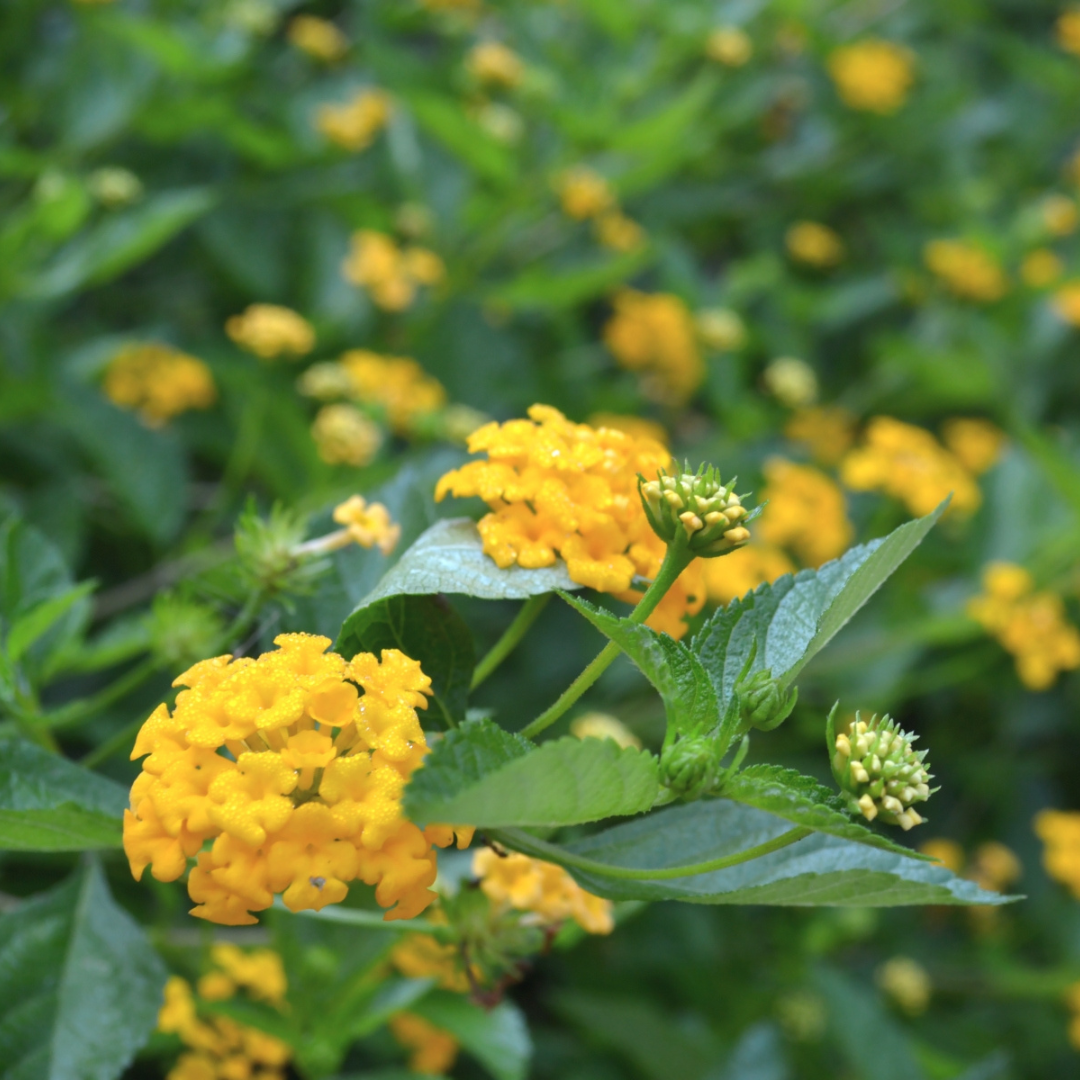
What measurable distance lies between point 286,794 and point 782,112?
2.48m

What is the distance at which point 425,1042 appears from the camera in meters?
1.46

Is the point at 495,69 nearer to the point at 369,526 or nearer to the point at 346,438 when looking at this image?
the point at 346,438

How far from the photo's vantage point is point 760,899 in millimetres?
703

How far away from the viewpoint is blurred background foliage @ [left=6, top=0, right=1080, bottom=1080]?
167 centimetres

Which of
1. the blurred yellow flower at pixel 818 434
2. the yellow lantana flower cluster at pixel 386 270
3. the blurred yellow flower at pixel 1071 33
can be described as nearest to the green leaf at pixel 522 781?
A: the yellow lantana flower cluster at pixel 386 270

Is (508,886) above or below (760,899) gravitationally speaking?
below

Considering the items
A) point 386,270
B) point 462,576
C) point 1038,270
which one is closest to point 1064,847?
point 1038,270

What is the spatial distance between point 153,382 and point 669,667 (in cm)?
135

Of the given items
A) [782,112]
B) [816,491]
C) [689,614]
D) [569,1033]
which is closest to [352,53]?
[782,112]

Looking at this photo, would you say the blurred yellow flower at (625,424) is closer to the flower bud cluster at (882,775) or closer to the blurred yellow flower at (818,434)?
the blurred yellow flower at (818,434)

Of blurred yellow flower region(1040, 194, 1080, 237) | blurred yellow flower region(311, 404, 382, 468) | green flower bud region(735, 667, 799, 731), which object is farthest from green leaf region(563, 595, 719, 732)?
blurred yellow flower region(1040, 194, 1080, 237)

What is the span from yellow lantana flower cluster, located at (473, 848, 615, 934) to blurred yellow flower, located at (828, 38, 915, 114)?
225cm

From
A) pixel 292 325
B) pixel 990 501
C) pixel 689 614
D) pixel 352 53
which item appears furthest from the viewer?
pixel 352 53

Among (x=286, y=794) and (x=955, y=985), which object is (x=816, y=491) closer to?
(x=955, y=985)
